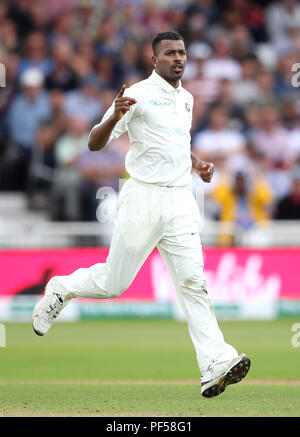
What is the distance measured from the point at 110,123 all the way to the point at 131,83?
27.8ft

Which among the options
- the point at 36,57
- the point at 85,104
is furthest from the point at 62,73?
the point at 85,104

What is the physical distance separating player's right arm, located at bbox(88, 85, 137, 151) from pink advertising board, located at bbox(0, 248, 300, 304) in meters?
6.58

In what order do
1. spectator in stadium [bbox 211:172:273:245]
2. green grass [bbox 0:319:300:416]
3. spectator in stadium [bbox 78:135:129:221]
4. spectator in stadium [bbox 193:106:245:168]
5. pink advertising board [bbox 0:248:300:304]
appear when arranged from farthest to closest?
spectator in stadium [bbox 193:106:245:168] < spectator in stadium [bbox 78:135:129:221] < spectator in stadium [bbox 211:172:273:245] < pink advertising board [bbox 0:248:300:304] < green grass [bbox 0:319:300:416]

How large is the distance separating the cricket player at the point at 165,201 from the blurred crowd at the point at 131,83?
643 centimetres

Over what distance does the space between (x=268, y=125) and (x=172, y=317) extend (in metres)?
3.31

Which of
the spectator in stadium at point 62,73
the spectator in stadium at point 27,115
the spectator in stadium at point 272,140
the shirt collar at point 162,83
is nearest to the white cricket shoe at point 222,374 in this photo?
the shirt collar at point 162,83

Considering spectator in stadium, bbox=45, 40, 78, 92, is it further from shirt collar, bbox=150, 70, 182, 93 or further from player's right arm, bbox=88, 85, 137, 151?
player's right arm, bbox=88, 85, 137, 151

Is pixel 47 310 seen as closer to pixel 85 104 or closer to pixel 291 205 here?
pixel 291 205

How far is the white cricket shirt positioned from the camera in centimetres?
681

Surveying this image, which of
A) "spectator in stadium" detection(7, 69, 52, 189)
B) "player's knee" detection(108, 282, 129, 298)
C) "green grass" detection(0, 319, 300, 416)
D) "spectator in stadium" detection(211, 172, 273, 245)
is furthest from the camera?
"spectator in stadium" detection(7, 69, 52, 189)

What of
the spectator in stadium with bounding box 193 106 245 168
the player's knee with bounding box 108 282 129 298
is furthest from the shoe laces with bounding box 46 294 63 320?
the spectator in stadium with bounding box 193 106 245 168
